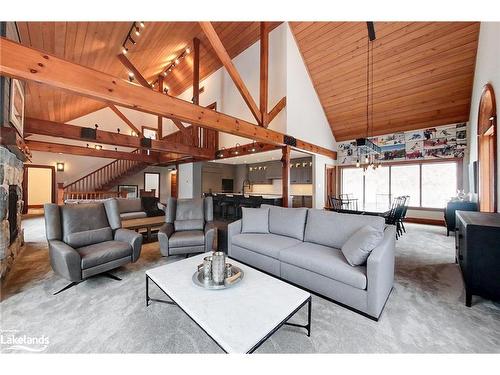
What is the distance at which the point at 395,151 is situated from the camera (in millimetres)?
6711

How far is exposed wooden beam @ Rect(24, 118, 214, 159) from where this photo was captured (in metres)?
4.56

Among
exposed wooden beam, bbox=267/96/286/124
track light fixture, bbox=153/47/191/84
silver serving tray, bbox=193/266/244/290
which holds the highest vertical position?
track light fixture, bbox=153/47/191/84

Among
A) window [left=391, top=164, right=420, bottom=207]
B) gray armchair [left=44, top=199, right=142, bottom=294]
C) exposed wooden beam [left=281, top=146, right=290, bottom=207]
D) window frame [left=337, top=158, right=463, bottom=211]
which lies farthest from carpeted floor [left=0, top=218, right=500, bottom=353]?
window [left=391, top=164, right=420, bottom=207]

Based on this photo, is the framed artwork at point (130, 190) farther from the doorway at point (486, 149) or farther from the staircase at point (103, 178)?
the doorway at point (486, 149)

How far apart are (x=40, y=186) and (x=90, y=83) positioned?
31.2 ft

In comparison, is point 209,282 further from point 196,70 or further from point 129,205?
point 196,70

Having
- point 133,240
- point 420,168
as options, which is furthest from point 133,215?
point 420,168

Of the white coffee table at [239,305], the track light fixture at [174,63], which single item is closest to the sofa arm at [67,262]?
the white coffee table at [239,305]

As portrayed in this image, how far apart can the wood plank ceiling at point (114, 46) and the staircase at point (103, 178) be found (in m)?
2.46

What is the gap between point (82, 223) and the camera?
264 centimetres

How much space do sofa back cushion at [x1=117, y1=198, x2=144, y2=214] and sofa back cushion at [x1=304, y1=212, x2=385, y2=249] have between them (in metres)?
4.42

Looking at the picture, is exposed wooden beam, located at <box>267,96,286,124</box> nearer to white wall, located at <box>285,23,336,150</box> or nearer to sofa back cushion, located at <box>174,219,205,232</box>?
white wall, located at <box>285,23,336,150</box>
